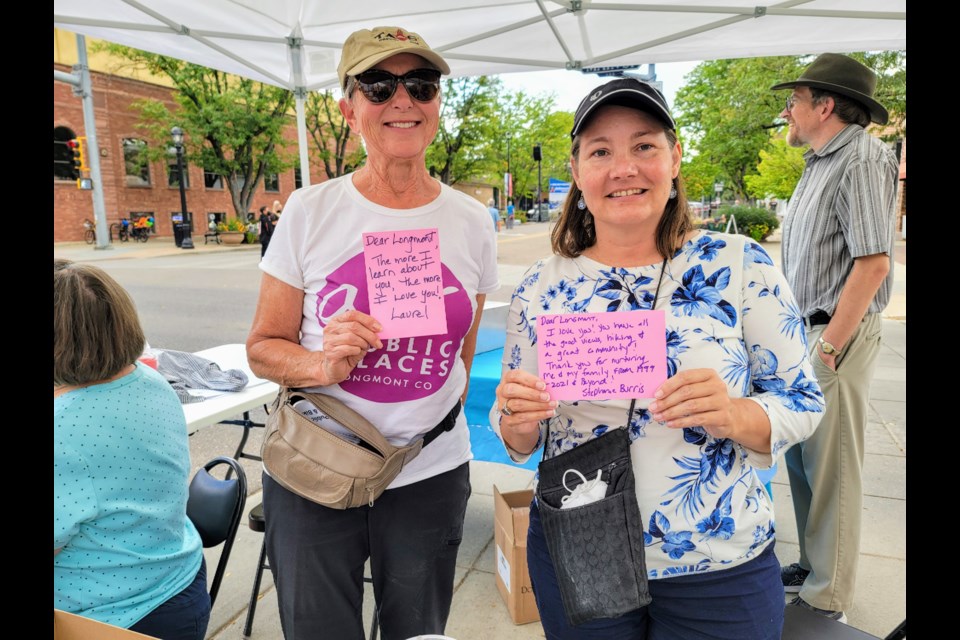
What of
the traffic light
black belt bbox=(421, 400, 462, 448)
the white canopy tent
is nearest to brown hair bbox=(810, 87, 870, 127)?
the white canopy tent

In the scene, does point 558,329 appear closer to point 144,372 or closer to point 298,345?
point 298,345

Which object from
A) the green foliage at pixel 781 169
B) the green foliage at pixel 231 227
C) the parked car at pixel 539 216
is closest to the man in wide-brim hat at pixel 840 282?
the green foliage at pixel 781 169

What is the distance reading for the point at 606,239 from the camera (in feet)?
4.71

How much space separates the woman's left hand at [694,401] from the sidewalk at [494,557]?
1089mm

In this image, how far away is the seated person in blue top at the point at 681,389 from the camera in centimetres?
126

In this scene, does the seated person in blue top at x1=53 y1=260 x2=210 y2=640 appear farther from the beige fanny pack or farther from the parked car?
the parked car

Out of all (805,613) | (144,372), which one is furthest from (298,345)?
(805,613)

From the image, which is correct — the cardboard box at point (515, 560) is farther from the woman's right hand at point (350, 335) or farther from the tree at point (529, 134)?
the tree at point (529, 134)

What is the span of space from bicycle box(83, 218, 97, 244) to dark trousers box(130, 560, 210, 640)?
2725 centimetres

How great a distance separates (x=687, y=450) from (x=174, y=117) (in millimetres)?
28130

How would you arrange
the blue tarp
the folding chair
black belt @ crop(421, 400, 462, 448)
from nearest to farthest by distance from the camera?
black belt @ crop(421, 400, 462, 448), the folding chair, the blue tarp

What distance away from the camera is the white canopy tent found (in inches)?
144

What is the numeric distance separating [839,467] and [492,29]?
3.51 metres

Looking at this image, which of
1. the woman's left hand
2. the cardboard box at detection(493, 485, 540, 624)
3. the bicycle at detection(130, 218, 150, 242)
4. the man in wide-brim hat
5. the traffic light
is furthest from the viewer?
the bicycle at detection(130, 218, 150, 242)
